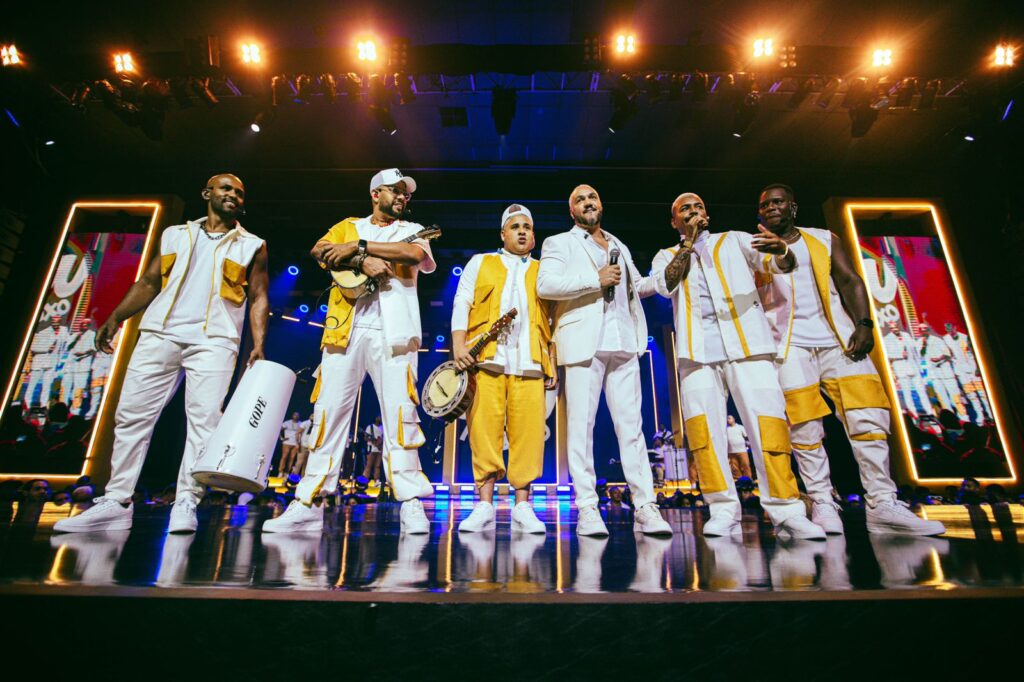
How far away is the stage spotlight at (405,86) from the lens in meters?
6.93

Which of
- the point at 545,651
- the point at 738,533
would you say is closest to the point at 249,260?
the point at 545,651

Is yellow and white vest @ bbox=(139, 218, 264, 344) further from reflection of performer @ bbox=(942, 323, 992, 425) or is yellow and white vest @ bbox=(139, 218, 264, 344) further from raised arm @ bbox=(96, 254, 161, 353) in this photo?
reflection of performer @ bbox=(942, 323, 992, 425)

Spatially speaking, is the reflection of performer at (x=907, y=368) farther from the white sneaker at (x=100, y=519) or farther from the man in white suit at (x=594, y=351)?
the white sneaker at (x=100, y=519)

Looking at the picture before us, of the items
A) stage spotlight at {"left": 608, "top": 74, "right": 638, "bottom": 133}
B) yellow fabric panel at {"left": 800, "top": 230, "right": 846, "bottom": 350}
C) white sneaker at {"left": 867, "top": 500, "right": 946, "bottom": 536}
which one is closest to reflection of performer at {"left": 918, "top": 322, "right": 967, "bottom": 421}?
stage spotlight at {"left": 608, "top": 74, "right": 638, "bottom": 133}

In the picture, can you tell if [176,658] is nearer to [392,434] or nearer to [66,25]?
[392,434]

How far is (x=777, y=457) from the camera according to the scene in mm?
2607

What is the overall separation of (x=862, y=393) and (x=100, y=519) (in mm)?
4539

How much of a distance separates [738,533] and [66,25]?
10.6 m

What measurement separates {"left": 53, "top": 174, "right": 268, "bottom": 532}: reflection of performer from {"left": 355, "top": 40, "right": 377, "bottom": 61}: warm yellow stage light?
4.60 metres

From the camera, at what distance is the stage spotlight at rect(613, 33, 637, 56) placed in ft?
22.0

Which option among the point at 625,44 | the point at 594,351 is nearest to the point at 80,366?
the point at 594,351

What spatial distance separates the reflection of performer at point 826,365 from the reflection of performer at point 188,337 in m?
3.44

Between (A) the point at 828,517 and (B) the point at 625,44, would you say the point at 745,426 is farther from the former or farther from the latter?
(B) the point at 625,44

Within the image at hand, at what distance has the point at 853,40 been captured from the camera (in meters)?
7.31
